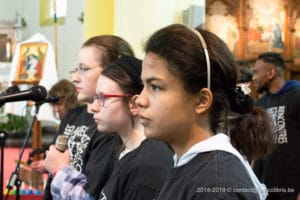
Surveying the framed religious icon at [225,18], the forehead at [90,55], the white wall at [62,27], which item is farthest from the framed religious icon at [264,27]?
the forehead at [90,55]

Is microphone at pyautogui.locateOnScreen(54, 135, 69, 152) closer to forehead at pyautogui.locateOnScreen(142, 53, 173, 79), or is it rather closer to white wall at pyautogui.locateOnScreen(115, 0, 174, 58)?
forehead at pyautogui.locateOnScreen(142, 53, 173, 79)

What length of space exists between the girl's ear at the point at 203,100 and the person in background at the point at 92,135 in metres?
0.76

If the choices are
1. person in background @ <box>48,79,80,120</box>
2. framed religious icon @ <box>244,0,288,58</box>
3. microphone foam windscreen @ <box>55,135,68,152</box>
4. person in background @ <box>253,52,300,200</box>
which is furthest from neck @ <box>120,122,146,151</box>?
framed religious icon @ <box>244,0,288,58</box>

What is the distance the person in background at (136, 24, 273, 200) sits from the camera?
4.00 feet

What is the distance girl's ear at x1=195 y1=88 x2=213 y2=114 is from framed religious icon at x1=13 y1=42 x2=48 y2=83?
519 centimetres

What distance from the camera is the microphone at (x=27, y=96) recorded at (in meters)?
2.07

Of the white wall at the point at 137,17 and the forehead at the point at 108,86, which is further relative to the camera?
the white wall at the point at 137,17

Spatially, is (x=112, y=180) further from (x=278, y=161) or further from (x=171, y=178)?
(x=278, y=161)

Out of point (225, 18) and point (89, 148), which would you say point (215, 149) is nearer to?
point (89, 148)

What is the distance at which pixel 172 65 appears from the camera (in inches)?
50.0

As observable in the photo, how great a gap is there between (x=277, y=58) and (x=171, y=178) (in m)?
3.63

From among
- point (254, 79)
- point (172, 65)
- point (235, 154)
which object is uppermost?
point (172, 65)

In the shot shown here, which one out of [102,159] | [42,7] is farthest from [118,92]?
[42,7]

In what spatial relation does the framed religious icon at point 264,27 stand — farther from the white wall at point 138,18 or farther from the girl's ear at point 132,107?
the girl's ear at point 132,107
